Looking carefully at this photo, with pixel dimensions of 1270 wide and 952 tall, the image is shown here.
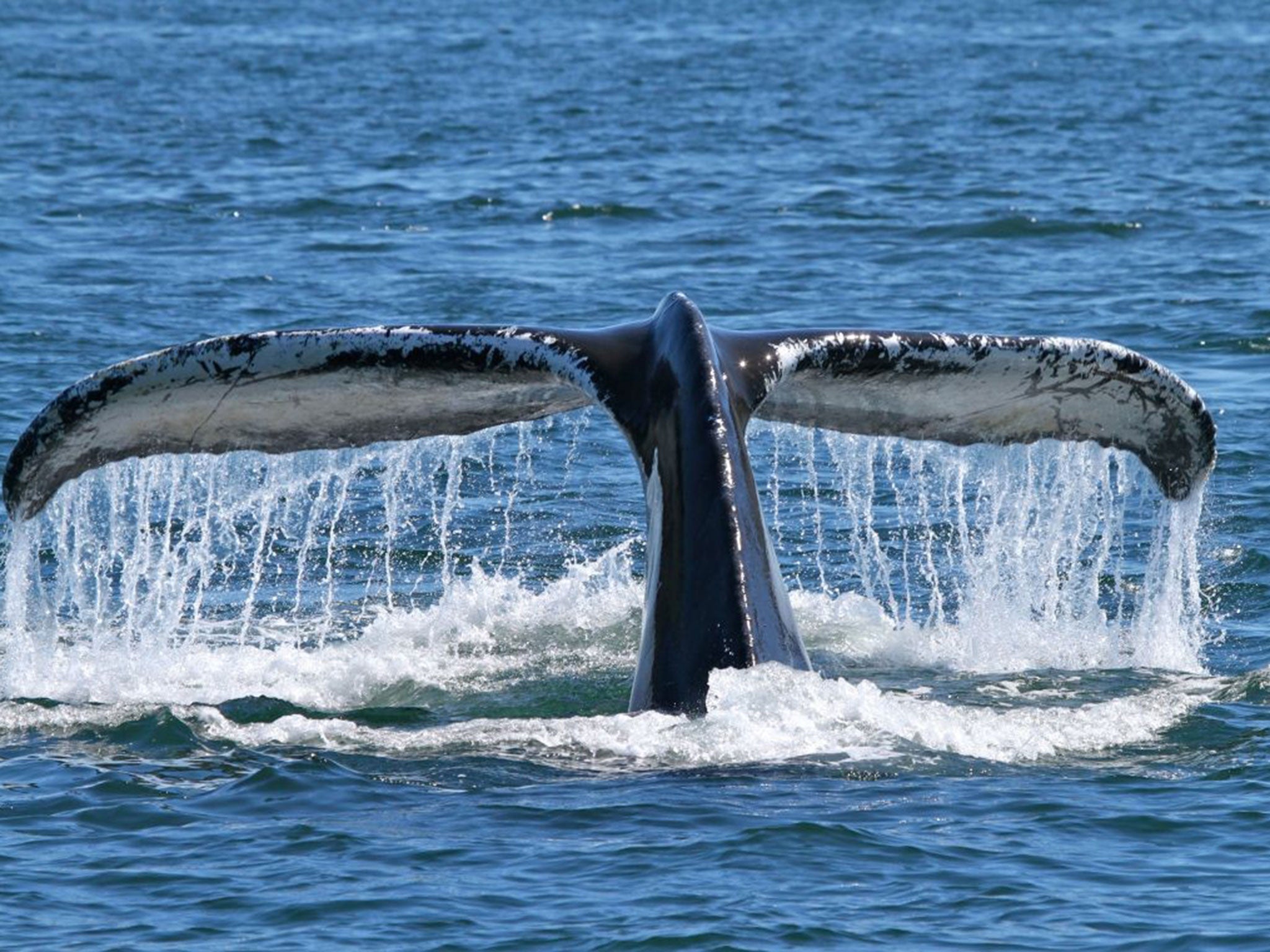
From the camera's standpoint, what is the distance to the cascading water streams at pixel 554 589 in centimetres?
998

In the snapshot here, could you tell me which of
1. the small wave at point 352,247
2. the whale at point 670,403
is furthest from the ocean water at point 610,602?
the whale at point 670,403

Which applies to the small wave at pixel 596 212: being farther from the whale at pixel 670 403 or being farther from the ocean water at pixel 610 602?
the whale at pixel 670 403

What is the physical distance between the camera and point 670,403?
9227 mm

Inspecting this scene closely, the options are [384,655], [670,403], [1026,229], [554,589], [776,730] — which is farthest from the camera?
[1026,229]

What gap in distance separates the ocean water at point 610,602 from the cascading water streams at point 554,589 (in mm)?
42

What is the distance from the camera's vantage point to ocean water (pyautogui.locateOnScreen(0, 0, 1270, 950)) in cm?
790

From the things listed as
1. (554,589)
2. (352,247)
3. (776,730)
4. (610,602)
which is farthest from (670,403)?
(352,247)

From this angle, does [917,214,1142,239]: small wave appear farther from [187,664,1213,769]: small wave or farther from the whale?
the whale

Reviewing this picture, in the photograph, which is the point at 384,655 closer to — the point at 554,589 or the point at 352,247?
the point at 554,589

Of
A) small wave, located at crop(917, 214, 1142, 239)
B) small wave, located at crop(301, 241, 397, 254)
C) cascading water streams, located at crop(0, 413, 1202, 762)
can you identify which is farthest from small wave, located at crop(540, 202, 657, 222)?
cascading water streams, located at crop(0, 413, 1202, 762)

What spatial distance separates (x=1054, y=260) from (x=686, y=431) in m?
14.7

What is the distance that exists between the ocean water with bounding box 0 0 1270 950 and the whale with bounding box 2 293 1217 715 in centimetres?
28

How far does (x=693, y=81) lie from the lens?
136ft

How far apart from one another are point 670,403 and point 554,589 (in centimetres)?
382
